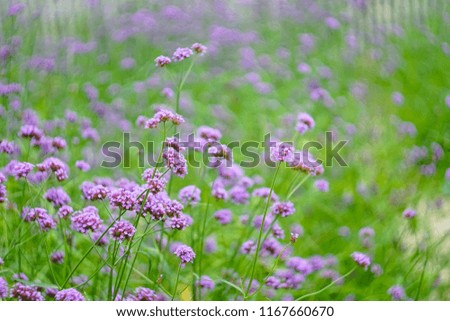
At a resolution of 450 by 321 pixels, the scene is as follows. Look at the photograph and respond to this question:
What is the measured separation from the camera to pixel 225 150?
50.2 inches

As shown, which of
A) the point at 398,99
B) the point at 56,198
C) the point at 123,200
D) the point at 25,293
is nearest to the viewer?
the point at 123,200

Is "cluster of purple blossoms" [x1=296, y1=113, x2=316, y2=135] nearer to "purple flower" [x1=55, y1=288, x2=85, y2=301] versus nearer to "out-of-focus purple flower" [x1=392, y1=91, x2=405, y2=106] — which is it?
"purple flower" [x1=55, y1=288, x2=85, y2=301]

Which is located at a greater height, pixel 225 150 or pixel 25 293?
pixel 225 150

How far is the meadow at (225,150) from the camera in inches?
52.4

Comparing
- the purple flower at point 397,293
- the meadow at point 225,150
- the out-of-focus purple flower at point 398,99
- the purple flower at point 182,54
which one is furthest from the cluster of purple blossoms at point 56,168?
the out-of-focus purple flower at point 398,99

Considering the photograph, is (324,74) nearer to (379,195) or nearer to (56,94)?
(379,195)

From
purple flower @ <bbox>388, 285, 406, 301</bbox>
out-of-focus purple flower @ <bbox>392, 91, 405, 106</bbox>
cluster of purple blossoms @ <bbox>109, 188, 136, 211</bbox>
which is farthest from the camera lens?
out-of-focus purple flower @ <bbox>392, 91, 405, 106</bbox>

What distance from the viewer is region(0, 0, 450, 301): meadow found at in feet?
4.36

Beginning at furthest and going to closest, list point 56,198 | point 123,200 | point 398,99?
point 398,99 → point 56,198 → point 123,200

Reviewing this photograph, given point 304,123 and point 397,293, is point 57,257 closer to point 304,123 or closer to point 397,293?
point 304,123

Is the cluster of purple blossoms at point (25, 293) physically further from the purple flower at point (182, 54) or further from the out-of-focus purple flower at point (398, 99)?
the out-of-focus purple flower at point (398, 99)

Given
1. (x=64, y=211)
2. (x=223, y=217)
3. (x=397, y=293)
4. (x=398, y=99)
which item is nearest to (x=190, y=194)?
(x=223, y=217)

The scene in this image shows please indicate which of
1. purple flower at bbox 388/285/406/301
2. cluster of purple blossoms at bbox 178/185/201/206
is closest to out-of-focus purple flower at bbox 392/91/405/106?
purple flower at bbox 388/285/406/301

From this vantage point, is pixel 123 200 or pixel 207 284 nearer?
pixel 123 200
